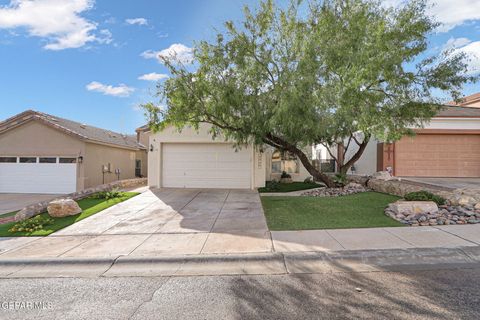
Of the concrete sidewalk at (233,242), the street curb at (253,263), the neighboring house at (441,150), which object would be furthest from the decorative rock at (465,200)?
the neighboring house at (441,150)

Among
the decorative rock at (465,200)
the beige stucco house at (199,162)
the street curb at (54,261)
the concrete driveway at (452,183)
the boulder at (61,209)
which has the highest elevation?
the beige stucco house at (199,162)

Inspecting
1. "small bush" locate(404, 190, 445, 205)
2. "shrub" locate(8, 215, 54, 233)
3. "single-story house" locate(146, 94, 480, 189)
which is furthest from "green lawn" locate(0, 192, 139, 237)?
"small bush" locate(404, 190, 445, 205)

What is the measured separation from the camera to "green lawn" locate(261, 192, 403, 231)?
708cm

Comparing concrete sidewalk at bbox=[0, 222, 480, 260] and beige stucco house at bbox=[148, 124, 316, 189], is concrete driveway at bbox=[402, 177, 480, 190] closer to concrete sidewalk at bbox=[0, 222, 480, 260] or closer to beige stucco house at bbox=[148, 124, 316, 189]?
concrete sidewalk at bbox=[0, 222, 480, 260]

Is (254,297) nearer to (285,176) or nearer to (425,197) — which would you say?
(425,197)

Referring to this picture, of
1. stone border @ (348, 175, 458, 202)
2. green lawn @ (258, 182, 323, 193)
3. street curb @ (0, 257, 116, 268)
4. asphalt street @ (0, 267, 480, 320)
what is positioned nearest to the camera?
asphalt street @ (0, 267, 480, 320)

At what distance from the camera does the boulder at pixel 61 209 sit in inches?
341

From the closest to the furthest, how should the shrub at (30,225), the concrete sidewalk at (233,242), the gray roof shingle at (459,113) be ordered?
the concrete sidewalk at (233,242) < the shrub at (30,225) < the gray roof shingle at (459,113)

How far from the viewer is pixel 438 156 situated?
1600cm

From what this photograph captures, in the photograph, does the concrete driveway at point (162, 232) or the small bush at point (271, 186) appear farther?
the small bush at point (271, 186)

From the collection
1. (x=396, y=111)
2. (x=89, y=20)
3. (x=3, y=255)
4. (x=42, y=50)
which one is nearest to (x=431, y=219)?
(x=396, y=111)

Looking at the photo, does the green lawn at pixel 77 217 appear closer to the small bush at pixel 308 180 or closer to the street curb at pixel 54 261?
the street curb at pixel 54 261

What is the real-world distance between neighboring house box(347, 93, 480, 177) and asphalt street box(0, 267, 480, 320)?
13.1 meters

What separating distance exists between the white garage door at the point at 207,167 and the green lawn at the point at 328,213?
12.7 feet
